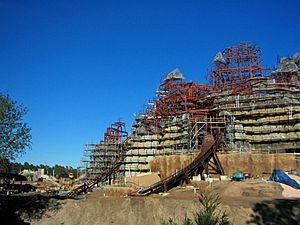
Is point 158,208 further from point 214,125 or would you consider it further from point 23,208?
point 214,125

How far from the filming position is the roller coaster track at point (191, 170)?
134 feet

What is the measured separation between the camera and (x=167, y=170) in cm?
4975

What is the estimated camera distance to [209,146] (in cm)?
4638

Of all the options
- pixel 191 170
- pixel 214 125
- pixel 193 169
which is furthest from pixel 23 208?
pixel 214 125

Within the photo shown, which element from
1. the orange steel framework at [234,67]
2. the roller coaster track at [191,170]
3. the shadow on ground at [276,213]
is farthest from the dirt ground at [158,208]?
the orange steel framework at [234,67]

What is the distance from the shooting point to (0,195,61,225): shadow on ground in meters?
29.1

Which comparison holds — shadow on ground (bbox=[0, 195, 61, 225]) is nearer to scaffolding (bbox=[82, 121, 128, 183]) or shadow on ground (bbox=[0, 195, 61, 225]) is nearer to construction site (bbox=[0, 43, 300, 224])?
construction site (bbox=[0, 43, 300, 224])

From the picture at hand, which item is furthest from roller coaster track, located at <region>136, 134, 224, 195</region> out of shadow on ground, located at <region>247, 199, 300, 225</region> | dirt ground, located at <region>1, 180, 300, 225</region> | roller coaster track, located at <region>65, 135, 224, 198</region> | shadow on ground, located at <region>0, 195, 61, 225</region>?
shadow on ground, located at <region>247, 199, 300, 225</region>

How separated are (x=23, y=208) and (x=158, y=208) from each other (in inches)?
557

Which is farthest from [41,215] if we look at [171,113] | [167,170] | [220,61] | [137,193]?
[220,61]

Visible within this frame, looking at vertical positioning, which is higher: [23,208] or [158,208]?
[158,208]

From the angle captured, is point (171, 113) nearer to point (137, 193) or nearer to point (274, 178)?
point (137, 193)

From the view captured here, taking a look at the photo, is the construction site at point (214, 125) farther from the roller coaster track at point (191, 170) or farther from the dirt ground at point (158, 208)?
the dirt ground at point (158, 208)

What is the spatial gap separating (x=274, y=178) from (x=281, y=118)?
1937cm
